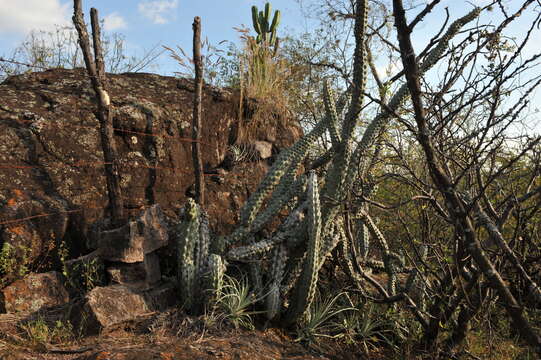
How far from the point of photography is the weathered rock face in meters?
4.10

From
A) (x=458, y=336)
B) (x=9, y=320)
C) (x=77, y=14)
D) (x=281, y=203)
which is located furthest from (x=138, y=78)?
(x=458, y=336)

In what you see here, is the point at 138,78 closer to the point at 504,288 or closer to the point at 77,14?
the point at 77,14

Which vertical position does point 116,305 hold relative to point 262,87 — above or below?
below

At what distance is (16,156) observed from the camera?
4.26 meters

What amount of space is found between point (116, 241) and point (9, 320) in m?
0.91

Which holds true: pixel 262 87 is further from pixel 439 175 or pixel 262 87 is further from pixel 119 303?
pixel 439 175

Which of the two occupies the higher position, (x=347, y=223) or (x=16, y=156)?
(x=16, y=156)

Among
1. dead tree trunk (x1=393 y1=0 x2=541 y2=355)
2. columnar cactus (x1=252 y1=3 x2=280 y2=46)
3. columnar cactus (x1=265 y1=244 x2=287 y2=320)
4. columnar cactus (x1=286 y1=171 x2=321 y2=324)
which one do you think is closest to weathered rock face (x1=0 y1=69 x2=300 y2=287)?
columnar cactus (x1=265 y1=244 x2=287 y2=320)

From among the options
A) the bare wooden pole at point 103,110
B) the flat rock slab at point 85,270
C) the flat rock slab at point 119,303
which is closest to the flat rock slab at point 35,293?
the flat rock slab at point 85,270

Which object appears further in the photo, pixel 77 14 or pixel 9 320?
pixel 77 14

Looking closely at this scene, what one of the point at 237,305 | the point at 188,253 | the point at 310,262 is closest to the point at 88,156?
the point at 188,253

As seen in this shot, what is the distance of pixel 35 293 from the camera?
12.2ft

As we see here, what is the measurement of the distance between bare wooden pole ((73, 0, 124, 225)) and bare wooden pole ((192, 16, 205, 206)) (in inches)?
27.3

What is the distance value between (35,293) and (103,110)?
65.5 inches
